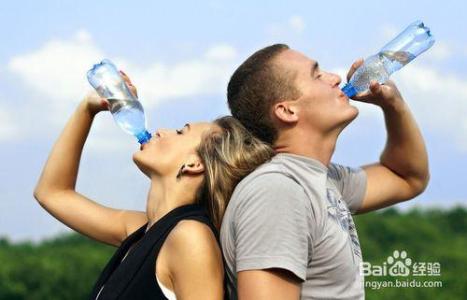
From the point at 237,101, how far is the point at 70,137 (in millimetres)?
900

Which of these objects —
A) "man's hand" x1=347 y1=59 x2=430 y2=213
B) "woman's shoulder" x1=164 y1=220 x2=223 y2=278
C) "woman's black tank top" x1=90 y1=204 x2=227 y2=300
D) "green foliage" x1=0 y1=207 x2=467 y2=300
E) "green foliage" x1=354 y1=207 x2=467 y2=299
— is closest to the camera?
"woman's shoulder" x1=164 y1=220 x2=223 y2=278

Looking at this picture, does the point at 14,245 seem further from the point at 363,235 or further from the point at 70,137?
the point at 70,137

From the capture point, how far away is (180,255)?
3084mm

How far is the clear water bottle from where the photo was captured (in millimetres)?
3891

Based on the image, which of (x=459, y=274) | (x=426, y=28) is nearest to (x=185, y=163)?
(x=426, y=28)

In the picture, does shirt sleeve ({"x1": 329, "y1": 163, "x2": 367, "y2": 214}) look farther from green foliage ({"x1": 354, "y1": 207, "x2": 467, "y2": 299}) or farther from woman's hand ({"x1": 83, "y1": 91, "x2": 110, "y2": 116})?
green foliage ({"x1": 354, "y1": 207, "x2": 467, "y2": 299})

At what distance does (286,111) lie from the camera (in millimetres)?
3344

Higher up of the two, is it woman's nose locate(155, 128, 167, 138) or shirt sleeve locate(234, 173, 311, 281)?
woman's nose locate(155, 128, 167, 138)

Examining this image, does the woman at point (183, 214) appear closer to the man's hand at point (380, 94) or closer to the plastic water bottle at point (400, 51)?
the man's hand at point (380, 94)

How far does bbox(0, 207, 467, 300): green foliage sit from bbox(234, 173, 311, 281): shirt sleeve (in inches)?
339

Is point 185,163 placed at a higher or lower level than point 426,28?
lower

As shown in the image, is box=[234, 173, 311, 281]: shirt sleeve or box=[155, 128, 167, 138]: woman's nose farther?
box=[155, 128, 167, 138]: woman's nose

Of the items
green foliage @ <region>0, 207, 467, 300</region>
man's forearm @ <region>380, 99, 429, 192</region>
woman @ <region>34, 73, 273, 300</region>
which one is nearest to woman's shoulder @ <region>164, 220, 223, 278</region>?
woman @ <region>34, 73, 273, 300</region>

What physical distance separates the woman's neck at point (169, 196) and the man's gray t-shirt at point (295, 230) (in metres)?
0.23
